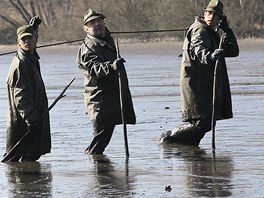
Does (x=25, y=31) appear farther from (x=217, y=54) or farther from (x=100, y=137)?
(x=217, y=54)

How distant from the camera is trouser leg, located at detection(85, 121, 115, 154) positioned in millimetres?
13609

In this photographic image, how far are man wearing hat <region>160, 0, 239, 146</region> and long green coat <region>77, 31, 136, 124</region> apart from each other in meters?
0.88

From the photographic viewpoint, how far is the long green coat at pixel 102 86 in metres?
13.5

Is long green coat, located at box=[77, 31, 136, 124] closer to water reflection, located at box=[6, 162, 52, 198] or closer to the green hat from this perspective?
→ the green hat

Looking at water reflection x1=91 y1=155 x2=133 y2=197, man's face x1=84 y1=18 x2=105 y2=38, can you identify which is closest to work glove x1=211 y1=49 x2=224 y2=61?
man's face x1=84 y1=18 x2=105 y2=38

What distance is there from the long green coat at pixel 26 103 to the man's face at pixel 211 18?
2.19 m

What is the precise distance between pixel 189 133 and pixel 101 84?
145 centimetres

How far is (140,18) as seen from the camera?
5369 cm

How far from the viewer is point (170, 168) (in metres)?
12.5

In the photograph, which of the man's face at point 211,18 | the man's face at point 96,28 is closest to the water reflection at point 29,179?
the man's face at point 96,28

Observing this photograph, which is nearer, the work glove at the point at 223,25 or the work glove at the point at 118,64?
the work glove at the point at 118,64

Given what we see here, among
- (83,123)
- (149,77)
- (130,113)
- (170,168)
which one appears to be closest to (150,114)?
(83,123)

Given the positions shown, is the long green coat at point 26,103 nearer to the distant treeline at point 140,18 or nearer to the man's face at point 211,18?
the man's face at point 211,18

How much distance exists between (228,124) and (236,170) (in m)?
4.70
